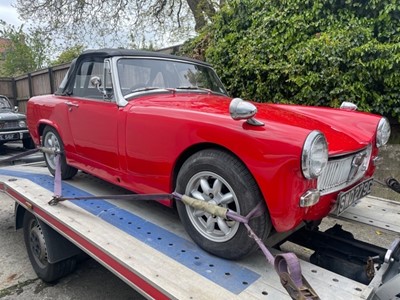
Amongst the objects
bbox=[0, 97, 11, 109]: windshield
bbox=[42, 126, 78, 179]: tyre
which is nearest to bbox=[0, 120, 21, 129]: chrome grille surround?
bbox=[0, 97, 11, 109]: windshield

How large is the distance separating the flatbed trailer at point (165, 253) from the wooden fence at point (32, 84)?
9.85 meters

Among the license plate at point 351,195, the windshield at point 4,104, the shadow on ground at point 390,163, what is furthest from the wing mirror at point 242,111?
the windshield at point 4,104

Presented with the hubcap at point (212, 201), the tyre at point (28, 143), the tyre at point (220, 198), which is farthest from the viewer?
the tyre at point (28, 143)

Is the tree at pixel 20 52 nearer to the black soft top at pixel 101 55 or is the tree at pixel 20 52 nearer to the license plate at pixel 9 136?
the license plate at pixel 9 136

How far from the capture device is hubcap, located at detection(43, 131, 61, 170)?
3.88 meters

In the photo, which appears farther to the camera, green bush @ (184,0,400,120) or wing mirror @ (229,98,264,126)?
green bush @ (184,0,400,120)

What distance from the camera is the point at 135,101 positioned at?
9.30 feet

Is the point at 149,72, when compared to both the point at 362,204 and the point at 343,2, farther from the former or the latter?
the point at 343,2

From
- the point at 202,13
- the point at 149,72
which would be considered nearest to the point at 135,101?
the point at 149,72

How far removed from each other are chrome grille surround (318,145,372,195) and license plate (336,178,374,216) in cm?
5

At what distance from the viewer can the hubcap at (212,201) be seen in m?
2.11

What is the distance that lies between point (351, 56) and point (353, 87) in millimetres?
492

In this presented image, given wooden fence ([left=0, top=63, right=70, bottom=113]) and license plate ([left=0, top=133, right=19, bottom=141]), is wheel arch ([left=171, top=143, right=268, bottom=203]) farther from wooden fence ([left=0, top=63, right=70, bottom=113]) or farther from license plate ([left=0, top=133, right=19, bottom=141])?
wooden fence ([left=0, top=63, right=70, bottom=113])

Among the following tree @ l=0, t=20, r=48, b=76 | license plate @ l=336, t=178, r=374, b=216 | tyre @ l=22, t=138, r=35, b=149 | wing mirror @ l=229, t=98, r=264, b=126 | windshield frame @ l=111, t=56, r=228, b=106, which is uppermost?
tree @ l=0, t=20, r=48, b=76
